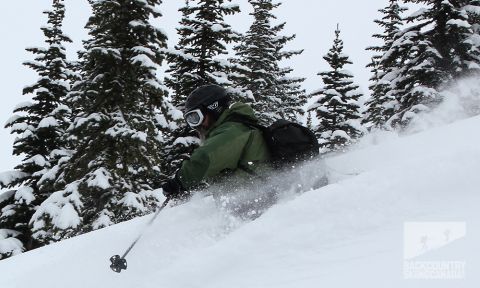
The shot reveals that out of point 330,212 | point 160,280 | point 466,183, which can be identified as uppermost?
point 466,183

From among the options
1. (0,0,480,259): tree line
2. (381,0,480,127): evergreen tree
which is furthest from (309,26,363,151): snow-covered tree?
(381,0,480,127): evergreen tree

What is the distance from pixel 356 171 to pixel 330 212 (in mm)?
2205

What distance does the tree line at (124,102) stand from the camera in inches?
496

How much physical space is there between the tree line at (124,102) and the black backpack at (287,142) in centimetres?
535

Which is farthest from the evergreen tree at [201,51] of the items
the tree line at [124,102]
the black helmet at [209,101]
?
the black helmet at [209,101]

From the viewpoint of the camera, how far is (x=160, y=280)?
349cm

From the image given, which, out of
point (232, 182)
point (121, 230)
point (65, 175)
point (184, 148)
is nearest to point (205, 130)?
point (232, 182)

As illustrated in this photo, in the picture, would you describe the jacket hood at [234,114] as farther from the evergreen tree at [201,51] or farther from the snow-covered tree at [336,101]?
the snow-covered tree at [336,101]

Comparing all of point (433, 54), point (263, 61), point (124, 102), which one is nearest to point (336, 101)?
point (263, 61)

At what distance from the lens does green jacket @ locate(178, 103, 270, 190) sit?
14.6ft

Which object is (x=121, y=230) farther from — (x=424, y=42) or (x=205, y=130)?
(x=424, y=42)

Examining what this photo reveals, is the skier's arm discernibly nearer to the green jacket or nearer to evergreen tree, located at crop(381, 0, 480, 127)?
the green jacket

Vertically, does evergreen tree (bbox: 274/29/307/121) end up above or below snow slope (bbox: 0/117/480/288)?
above

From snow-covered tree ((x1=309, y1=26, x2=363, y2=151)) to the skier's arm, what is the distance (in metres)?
19.0
